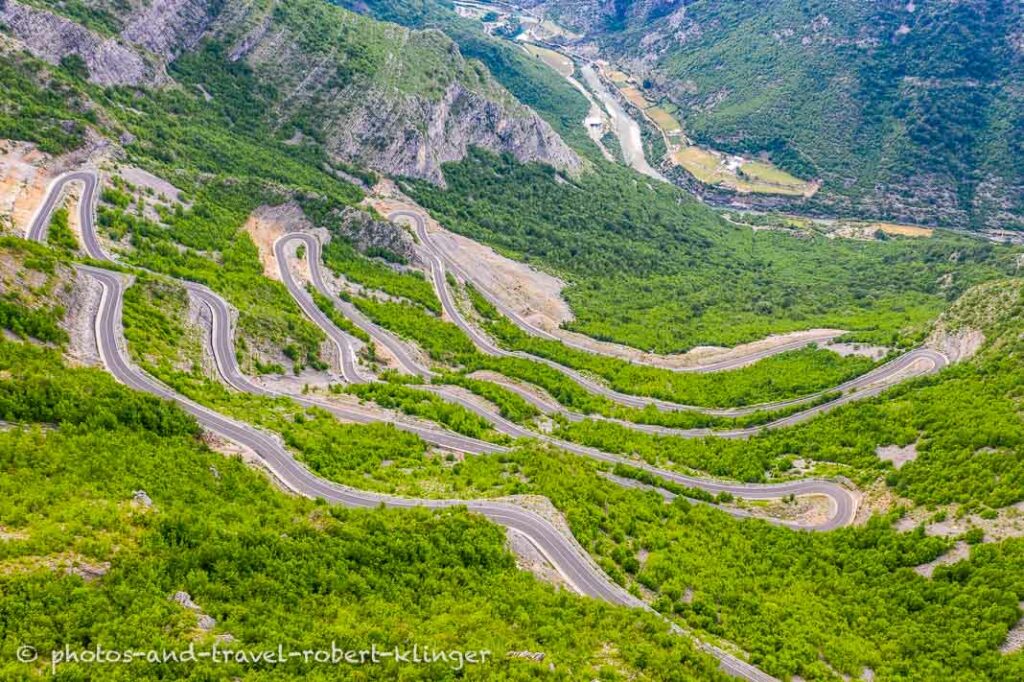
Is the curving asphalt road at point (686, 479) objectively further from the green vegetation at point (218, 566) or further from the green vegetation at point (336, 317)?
the green vegetation at point (218, 566)

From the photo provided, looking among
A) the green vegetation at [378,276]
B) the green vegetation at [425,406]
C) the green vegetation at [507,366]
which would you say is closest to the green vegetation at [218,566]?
the green vegetation at [425,406]

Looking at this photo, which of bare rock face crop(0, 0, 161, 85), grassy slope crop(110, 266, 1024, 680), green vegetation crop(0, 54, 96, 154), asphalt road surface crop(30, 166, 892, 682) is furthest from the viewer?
bare rock face crop(0, 0, 161, 85)

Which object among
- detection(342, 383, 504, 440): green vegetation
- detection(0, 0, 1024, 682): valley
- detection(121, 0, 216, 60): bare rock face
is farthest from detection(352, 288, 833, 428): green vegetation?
detection(121, 0, 216, 60): bare rock face

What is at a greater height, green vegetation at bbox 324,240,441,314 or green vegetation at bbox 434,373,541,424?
green vegetation at bbox 324,240,441,314

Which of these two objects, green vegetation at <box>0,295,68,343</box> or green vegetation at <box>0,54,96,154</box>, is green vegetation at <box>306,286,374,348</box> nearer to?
green vegetation at <box>0,295,68,343</box>

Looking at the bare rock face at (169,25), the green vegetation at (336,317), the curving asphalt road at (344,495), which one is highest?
the bare rock face at (169,25)
